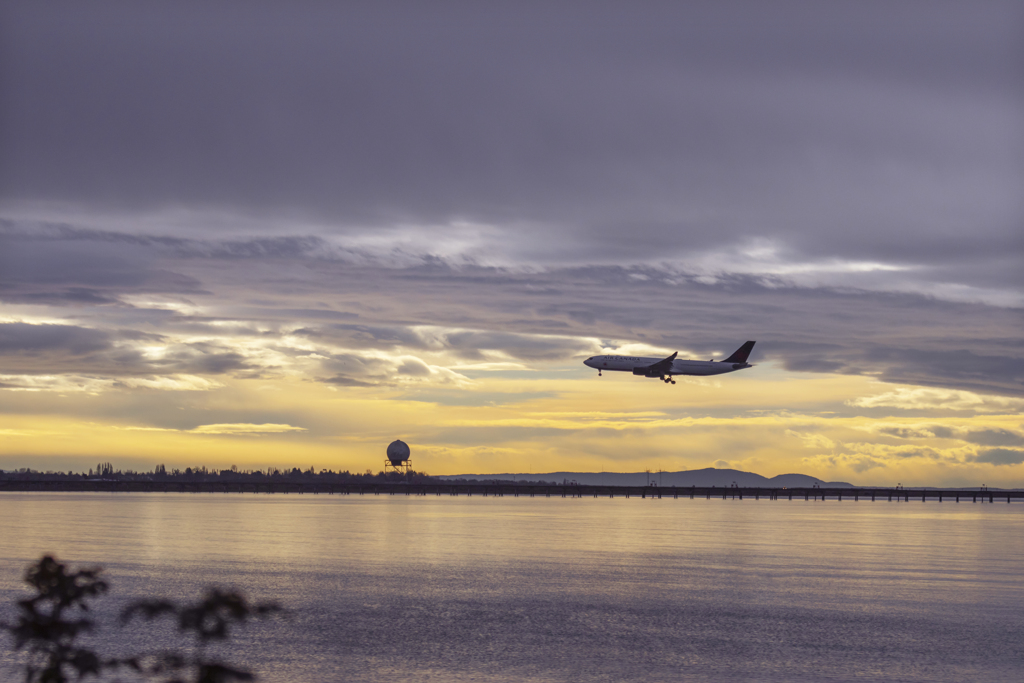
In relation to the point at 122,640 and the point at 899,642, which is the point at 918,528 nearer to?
the point at 899,642

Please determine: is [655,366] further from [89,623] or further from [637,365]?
[89,623]

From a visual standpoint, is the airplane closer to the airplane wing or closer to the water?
the airplane wing

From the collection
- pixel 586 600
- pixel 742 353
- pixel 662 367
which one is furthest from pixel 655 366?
pixel 586 600

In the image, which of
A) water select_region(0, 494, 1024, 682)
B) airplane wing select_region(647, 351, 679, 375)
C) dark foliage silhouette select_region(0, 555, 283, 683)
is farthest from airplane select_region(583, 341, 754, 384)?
dark foliage silhouette select_region(0, 555, 283, 683)

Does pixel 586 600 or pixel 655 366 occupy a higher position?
pixel 655 366

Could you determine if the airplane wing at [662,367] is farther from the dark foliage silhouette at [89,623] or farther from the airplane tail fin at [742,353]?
the dark foliage silhouette at [89,623]

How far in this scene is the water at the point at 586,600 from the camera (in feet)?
137

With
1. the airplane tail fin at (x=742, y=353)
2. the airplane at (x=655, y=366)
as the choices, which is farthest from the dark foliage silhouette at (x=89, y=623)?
the airplane tail fin at (x=742, y=353)

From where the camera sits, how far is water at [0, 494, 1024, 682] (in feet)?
137

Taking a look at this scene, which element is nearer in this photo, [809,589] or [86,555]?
[809,589]

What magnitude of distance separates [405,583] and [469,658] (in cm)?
2786

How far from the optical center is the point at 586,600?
61250 millimetres

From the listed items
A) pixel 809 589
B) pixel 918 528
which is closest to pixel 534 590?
pixel 809 589

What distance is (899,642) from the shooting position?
47031 millimetres
